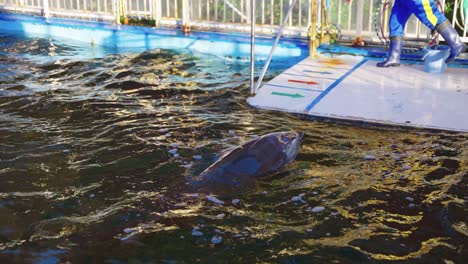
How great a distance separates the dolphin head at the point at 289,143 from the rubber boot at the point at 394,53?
363 centimetres

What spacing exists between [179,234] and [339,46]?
6.69m

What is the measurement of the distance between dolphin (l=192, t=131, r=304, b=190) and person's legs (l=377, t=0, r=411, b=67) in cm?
382

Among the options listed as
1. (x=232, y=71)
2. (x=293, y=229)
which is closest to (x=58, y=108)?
(x=232, y=71)

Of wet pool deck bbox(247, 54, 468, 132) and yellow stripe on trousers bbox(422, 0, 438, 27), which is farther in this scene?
yellow stripe on trousers bbox(422, 0, 438, 27)

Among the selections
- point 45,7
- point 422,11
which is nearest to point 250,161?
point 422,11

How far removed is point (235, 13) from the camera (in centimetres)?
1161

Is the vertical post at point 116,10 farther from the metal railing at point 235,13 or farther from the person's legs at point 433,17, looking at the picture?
the person's legs at point 433,17

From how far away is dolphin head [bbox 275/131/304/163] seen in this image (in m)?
5.87

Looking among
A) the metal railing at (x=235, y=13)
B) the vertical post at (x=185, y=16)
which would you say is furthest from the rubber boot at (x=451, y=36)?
the vertical post at (x=185, y=16)

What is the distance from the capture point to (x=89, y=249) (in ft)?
14.4

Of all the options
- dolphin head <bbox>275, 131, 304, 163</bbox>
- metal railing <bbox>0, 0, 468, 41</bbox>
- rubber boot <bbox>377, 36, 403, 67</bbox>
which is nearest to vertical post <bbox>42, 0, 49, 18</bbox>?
metal railing <bbox>0, 0, 468, 41</bbox>

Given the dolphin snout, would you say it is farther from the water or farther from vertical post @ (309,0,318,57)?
vertical post @ (309,0,318,57)

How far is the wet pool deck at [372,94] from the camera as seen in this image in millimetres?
7133

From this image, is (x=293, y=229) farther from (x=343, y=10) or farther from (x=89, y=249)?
(x=343, y=10)
